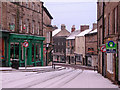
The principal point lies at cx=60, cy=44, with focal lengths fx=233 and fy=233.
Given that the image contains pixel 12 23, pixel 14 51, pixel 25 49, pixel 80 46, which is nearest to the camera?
pixel 12 23

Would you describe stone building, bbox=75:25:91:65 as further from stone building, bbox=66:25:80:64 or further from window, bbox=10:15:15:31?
window, bbox=10:15:15:31

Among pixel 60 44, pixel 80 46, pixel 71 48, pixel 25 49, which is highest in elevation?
pixel 60 44

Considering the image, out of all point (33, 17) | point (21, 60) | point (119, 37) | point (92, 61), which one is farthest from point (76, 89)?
point (92, 61)

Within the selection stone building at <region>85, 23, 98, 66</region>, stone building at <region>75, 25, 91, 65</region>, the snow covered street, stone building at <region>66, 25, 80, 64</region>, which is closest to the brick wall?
the snow covered street

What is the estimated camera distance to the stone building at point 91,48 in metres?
53.0

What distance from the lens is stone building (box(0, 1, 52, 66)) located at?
24172 millimetres

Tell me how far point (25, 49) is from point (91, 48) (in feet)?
101

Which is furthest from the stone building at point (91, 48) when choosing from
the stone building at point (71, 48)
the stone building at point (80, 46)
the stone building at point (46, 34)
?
the stone building at point (46, 34)

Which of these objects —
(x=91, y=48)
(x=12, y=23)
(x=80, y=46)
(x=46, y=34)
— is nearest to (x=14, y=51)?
(x=12, y=23)

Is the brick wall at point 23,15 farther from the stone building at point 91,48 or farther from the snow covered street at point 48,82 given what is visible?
the stone building at point 91,48

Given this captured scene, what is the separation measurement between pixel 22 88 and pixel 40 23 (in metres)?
22.8

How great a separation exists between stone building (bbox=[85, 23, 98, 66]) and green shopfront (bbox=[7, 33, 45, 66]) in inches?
900

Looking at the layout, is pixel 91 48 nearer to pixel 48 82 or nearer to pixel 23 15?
pixel 23 15

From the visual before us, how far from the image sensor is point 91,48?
180 feet
